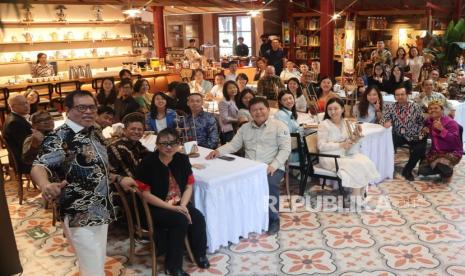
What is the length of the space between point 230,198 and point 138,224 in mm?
747

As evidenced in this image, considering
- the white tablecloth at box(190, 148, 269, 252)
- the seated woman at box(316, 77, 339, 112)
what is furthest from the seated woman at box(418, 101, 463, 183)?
the white tablecloth at box(190, 148, 269, 252)

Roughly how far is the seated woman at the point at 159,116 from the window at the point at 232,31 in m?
11.3

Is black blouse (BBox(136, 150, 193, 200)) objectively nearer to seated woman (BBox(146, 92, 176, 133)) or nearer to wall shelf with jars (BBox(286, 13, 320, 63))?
seated woman (BBox(146, 92, 176, 133))

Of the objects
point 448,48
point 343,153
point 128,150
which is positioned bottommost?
point 343,153

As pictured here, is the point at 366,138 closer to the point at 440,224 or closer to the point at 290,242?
the point at 440,224

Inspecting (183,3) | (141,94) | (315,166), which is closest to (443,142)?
(315,166)

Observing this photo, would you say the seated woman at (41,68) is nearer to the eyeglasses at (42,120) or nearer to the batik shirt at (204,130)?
the eyeglasses at (42,120)

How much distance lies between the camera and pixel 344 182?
462 cm

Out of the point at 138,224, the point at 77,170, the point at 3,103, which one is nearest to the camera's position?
the point at 77,170

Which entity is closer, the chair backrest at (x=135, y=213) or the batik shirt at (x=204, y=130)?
the chair backrest at (x=135, y=213)

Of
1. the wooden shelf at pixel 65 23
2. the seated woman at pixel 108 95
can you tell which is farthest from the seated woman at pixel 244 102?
the wooden shelf at pixel 65 23

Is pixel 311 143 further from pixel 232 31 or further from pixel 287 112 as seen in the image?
pixel 232 31

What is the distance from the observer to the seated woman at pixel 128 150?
3822mm

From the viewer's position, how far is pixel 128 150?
3895 mm
